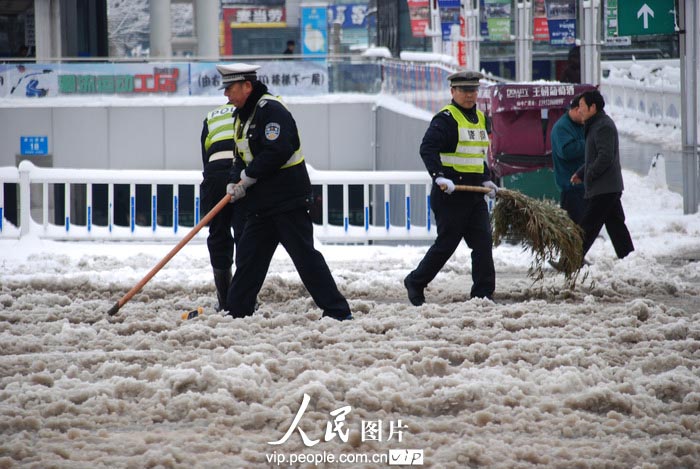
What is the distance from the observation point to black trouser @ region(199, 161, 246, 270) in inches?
366

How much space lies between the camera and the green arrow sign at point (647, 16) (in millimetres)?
15000

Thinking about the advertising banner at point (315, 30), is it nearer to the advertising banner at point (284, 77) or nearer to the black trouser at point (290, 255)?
the advertising banner at point (284, 77)

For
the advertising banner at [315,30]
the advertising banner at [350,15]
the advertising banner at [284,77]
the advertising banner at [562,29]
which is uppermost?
the advertising banner at [350,15]

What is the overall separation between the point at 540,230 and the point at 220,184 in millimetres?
2471

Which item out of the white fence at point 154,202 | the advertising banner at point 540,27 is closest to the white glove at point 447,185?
the white fence at point 154,202

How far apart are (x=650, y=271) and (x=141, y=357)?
523cm

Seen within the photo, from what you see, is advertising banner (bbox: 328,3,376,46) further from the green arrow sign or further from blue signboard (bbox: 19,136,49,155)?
the green arrow sign

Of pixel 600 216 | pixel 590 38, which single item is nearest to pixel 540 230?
pixel 600 216

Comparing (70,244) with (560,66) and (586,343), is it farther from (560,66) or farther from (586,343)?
(560,66)

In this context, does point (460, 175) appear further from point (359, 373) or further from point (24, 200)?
point (24, 200)

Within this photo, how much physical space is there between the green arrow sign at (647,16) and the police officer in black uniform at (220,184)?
7.18m

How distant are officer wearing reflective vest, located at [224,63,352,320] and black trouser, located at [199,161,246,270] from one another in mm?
396

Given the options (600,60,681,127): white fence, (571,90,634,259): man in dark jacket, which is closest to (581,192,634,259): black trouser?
(571,90,634,259): man in dark jacket

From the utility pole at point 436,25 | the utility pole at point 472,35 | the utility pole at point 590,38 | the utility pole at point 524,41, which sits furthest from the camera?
the utility pole at point 436,25
